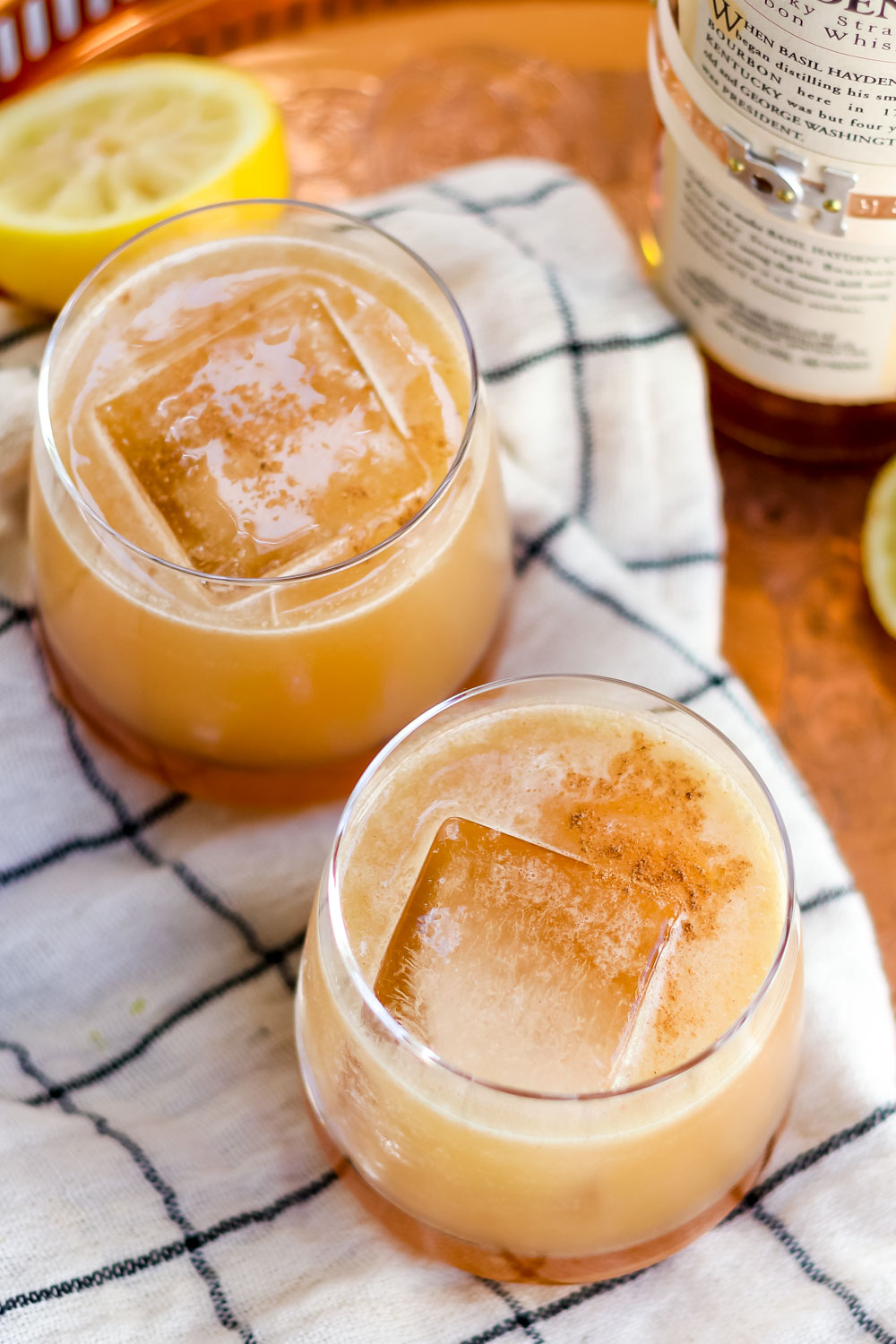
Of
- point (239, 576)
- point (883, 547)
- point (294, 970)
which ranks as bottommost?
point (294, 970)

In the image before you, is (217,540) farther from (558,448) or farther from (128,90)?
(128,90)

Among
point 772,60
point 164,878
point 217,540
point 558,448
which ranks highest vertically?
point 772,60

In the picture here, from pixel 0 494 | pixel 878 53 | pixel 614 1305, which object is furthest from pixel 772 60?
pixel 614 1305

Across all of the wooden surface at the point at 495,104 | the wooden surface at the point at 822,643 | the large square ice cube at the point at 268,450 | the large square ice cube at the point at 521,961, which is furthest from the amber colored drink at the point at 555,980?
the wooden surface at the point at 495,104

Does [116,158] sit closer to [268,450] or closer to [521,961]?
[268,450]

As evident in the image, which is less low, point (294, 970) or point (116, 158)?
point (116, 158)

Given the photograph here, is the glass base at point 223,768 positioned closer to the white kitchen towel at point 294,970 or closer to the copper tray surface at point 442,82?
the white kitchen towel at point 294,970

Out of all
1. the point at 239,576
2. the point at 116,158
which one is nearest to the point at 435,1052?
the point at 239,576

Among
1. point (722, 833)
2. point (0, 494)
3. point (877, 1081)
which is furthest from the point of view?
point (0, 494)
